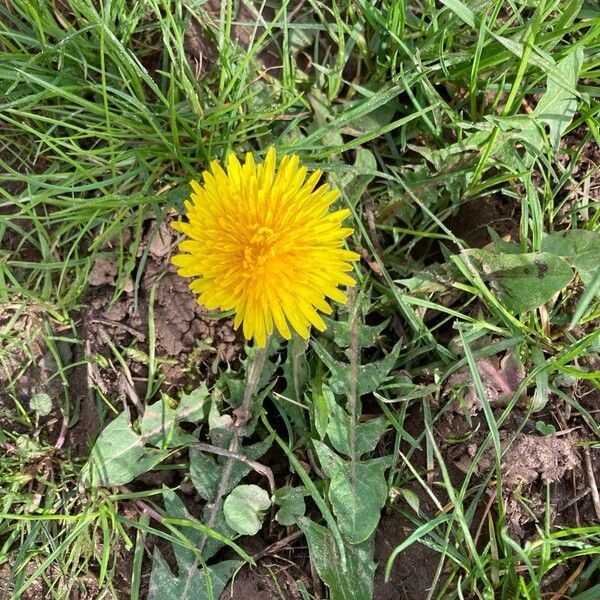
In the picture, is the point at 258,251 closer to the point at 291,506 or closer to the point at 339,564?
the point at 291,506

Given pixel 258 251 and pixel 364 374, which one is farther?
pixel 364 374

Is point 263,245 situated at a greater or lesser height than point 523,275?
greater

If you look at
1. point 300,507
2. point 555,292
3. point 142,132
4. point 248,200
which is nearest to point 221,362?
point 300,507

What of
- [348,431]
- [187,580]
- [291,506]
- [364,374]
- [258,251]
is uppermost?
[258,251]

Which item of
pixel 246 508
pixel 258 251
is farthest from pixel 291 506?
pixel 258 251

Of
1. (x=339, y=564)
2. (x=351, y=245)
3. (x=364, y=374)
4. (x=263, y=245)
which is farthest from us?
(x=351, y=245)

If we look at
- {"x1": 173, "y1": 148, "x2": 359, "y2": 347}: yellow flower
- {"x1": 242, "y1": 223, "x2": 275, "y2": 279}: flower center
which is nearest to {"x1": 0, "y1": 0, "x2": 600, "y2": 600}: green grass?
{"x1": 173, "y1": 148, "x2": 359, "y2": 347}: yellow flower

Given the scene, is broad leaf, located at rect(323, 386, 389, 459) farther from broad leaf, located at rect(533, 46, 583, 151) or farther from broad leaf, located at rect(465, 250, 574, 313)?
broad leaf, located at rect(533, 46, 583, 151)
